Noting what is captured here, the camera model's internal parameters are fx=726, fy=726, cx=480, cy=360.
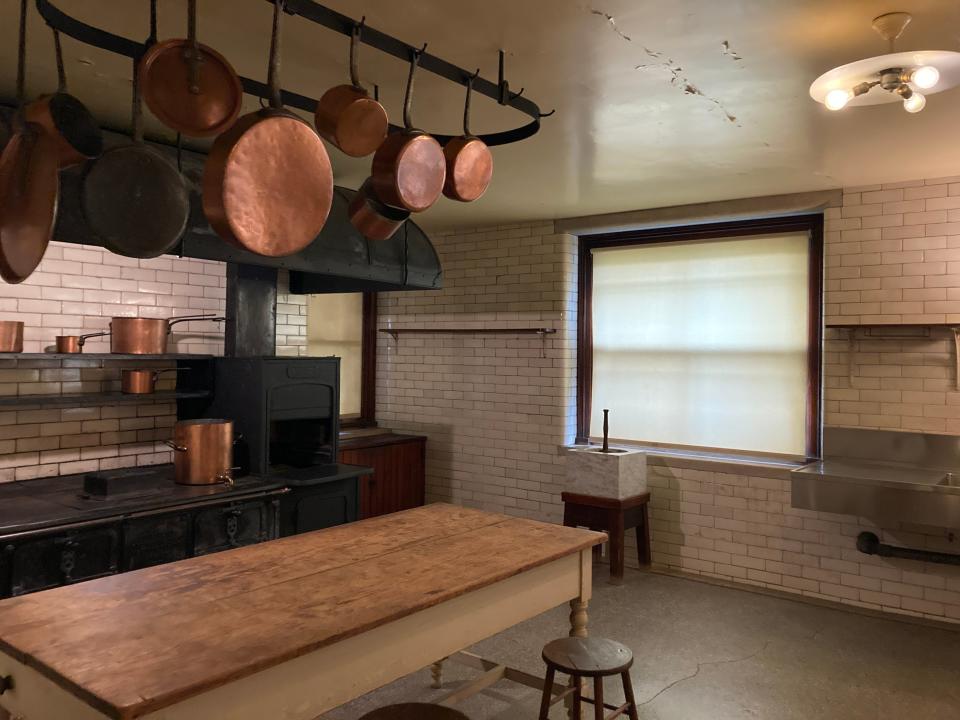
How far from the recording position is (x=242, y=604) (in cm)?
186

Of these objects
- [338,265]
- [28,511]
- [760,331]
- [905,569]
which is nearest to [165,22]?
[338,265]

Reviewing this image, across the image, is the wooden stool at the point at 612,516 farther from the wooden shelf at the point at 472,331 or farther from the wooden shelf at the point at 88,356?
the wooden shelf at the point at 88,356

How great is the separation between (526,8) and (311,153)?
94cm

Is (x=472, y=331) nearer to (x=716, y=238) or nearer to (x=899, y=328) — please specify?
(x=716, y=238)

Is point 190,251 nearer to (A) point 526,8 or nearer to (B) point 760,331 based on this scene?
(A) point 526,8

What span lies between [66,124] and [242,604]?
1.31m

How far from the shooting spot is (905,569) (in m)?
4.39

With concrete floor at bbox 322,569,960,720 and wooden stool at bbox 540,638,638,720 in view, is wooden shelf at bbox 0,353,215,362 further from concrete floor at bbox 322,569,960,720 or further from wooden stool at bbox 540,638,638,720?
wooden stool at bbox 540,638,638,720

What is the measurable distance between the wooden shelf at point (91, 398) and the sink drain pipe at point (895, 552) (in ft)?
13.2

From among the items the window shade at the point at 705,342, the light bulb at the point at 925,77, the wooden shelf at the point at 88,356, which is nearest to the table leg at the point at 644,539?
the window shade at the point at 705,342

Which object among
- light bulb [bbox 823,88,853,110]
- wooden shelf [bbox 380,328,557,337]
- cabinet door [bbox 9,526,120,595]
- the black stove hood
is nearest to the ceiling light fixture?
light bulb [bbox 823,88,853,110]

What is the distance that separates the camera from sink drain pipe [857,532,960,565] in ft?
13.7

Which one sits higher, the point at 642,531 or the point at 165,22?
the point at 165,22

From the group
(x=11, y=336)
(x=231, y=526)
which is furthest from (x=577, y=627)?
(x=11, y=336)
